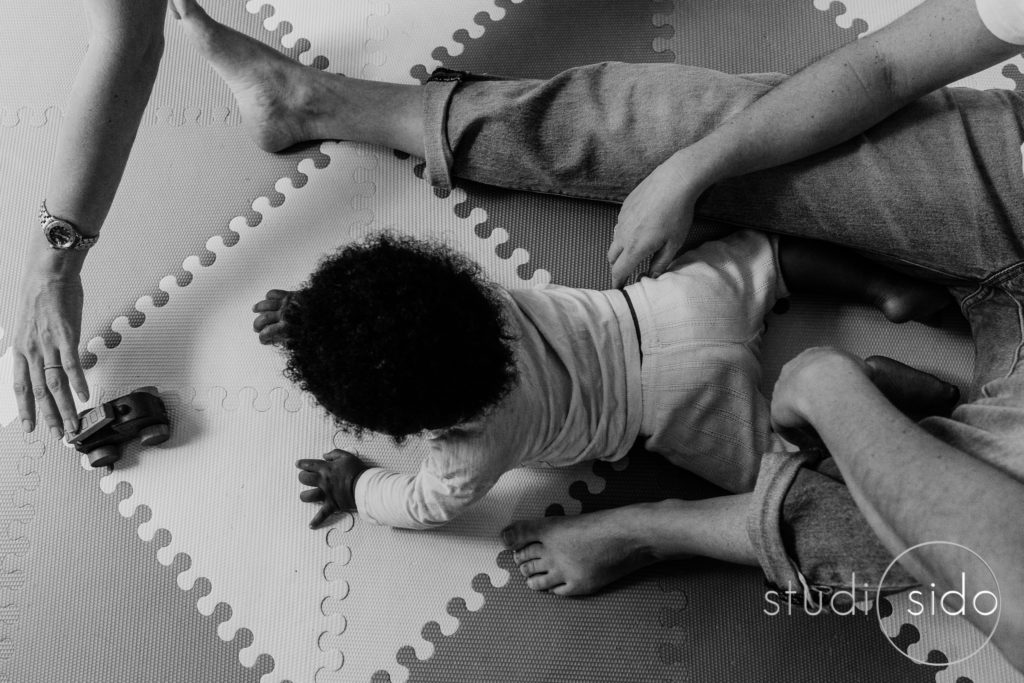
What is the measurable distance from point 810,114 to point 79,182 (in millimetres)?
855

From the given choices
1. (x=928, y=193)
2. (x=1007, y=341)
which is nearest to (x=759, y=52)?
(x=928, y=193)

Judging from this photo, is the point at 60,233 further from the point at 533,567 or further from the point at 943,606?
the point at 943,606

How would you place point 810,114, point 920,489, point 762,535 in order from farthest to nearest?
1. point 810,114
2. point 762,535
3. point 920,489

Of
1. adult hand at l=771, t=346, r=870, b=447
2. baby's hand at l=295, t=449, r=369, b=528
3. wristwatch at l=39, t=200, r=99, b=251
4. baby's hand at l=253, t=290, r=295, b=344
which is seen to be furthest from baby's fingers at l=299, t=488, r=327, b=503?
adult hand at l=771, t=346, r=870, b=447

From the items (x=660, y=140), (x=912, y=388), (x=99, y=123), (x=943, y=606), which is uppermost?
(x=99, y=123)

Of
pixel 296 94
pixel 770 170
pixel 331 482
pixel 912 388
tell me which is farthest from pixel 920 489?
pixel 296 94

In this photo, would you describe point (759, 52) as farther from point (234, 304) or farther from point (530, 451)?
point (234, 304)

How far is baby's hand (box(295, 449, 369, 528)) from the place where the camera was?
961mm

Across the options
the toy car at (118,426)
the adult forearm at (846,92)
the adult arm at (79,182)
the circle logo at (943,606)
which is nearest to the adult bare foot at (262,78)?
the adult arm at (79,182)

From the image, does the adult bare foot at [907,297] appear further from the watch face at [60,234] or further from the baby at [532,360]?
the watch face at [60,234]

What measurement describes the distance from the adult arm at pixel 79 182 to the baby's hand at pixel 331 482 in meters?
0.30

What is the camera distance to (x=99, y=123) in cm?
89

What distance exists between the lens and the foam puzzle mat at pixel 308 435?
94 centimetres

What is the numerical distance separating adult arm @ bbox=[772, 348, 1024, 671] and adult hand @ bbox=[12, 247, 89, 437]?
84 centimetres
